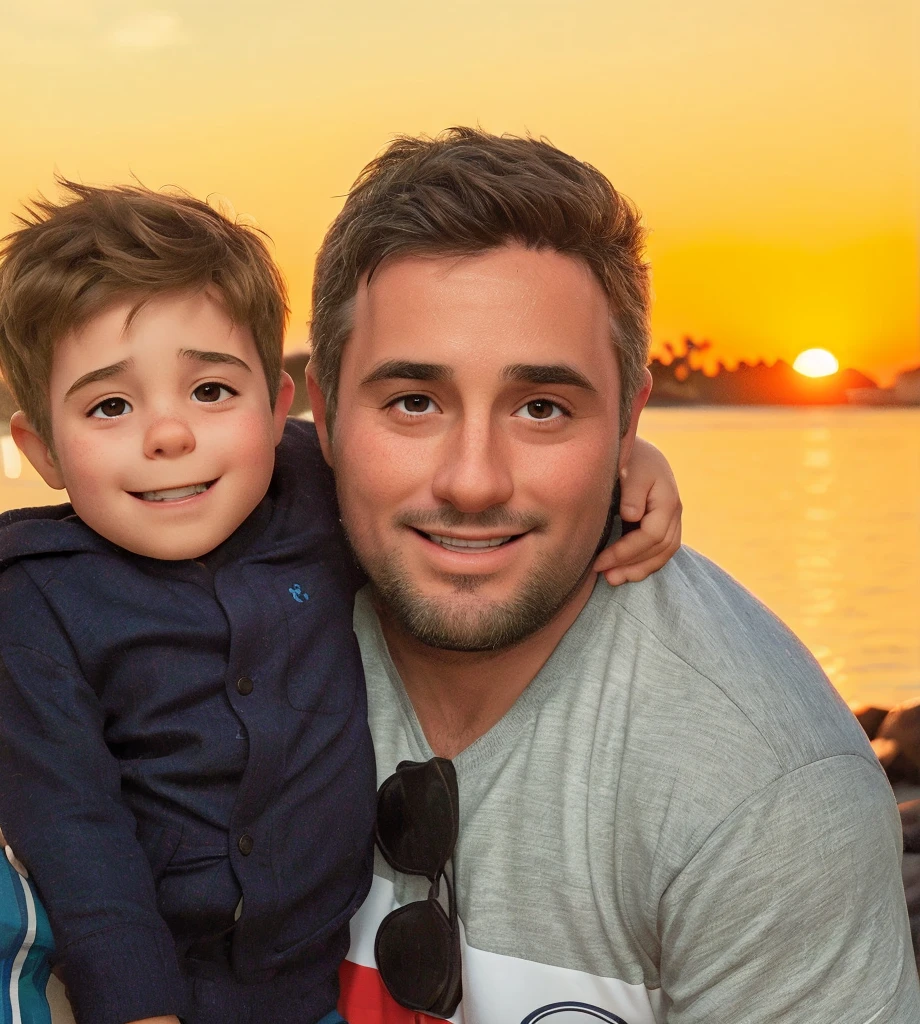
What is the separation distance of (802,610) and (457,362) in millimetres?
7122

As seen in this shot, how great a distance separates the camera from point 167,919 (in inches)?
63.6

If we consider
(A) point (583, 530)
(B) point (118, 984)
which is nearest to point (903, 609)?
(A) point (583, 530)

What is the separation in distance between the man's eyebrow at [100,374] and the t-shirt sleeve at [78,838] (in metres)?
0.32

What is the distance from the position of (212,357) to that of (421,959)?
0.95 meters

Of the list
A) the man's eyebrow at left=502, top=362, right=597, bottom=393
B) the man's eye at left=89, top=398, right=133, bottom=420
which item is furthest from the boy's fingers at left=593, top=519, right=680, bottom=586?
the man's eye at left=89, top=398, right=133, bottom=420

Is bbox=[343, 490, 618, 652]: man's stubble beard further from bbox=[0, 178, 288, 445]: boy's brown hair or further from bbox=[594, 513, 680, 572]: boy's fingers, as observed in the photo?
bbox=[0, 178, 288, 445]: boy's brown hair

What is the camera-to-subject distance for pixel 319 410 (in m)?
2.11

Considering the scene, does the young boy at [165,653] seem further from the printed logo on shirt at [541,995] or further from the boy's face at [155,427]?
the printed logo on shirt at [541,995]

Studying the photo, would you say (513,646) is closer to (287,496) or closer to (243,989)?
(287,496)

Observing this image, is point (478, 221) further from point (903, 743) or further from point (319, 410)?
point (903, 743)

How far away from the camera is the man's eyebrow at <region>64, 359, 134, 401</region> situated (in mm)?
1612

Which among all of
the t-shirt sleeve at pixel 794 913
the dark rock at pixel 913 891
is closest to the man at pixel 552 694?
the t-shirt sleeve at pixel 794 913

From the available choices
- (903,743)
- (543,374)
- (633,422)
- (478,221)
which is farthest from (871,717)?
(478,221)

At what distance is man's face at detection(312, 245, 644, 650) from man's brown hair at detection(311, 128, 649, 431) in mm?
40
